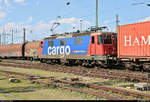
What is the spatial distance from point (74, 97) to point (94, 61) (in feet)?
40.8

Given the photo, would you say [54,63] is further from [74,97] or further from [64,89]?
[74,97]

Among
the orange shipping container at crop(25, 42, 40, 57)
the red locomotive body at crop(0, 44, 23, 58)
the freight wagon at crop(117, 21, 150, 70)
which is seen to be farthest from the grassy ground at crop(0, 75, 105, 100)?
the red locomotive body at crop(0, 44, 23, 58)

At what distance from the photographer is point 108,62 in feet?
63.6

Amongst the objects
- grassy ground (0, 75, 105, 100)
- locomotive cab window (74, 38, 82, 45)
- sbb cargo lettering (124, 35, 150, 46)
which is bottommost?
grassy ground (0, 75, 105, 100)

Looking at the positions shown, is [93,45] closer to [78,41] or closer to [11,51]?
[78,41]

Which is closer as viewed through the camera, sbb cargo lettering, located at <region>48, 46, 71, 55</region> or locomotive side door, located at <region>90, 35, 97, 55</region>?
locomotive side door, located at <region>90, 35, 97, 55</region>

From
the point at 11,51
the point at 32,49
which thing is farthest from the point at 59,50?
the point at 11,51

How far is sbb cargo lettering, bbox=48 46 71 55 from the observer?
2322 cm

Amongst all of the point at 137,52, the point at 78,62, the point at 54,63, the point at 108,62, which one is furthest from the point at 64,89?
the point at 54,63

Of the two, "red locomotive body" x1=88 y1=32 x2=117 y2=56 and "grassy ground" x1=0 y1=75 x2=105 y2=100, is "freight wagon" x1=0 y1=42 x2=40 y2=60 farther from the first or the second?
"grassy ground" x1=0 y1=75 x2=105 y2=100

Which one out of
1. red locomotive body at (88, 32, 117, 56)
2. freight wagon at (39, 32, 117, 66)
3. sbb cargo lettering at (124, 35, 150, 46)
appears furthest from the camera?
freight wagon at (39, 32, 117, 66)

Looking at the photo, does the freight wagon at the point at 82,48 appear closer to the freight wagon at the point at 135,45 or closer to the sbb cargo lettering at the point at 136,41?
the freight wagon at the point at 135,45

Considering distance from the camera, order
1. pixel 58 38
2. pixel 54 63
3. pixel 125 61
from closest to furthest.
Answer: pixel 125 61 → pixel 58 38 → pixel 54 63

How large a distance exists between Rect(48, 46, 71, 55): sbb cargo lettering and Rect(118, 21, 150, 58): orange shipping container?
6937 mm
